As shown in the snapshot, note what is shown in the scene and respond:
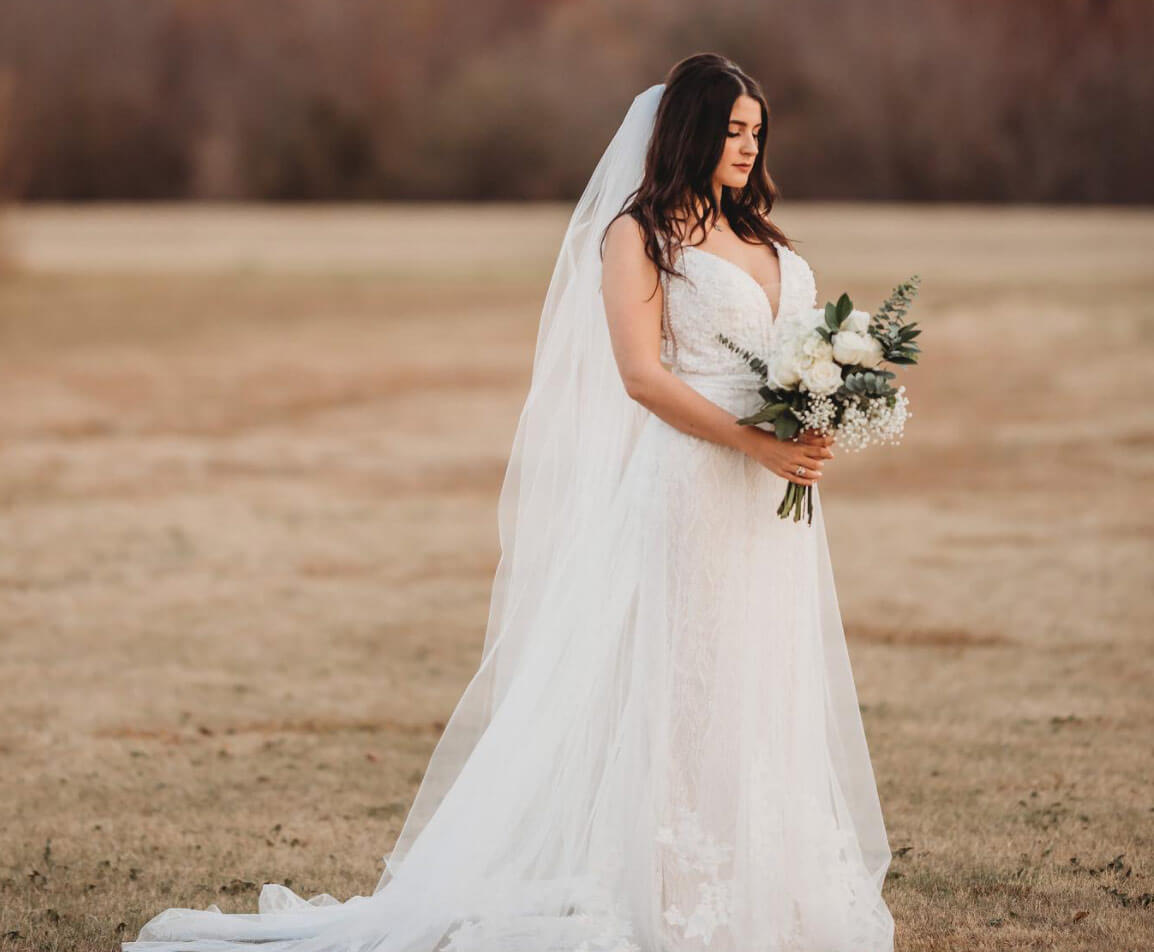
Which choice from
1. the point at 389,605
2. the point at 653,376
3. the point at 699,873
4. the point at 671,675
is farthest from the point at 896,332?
the point at 389,605

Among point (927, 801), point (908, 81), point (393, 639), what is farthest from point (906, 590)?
point (908, 81)

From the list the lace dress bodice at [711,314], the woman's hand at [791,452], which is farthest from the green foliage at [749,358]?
the woman's hand at [791,452]

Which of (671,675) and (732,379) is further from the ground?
(732,379)

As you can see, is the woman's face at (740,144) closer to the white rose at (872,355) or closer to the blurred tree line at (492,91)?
the white rose at (872,355)

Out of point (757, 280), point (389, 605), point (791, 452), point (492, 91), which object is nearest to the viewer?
point (791, 452)

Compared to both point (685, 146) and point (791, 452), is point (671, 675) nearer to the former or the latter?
point (791, 452)

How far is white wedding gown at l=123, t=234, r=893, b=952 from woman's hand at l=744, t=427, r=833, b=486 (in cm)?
16

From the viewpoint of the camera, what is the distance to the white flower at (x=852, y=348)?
11.2ft

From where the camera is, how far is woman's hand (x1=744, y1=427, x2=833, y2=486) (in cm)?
358

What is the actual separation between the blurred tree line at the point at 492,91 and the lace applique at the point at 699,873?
1360 inches

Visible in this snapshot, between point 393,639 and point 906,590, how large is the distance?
337cm

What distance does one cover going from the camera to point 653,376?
3623mm

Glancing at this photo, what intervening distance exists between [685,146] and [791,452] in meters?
0.80

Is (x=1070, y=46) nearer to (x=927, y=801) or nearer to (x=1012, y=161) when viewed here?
(x=1012, y=161)
